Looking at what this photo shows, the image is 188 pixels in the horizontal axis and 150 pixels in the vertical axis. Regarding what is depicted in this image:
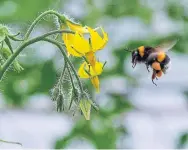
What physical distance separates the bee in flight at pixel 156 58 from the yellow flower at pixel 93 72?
24 cm

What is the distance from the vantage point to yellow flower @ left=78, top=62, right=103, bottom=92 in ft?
4.46

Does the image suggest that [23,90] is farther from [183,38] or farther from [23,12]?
[183,38]

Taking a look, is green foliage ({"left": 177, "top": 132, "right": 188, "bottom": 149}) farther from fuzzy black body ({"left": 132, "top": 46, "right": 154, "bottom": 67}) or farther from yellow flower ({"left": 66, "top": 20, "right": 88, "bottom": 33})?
yellow flower ({"left": 66, "top": 20, "right": 88, "bottom": 33})

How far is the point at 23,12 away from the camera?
2664 millimetres

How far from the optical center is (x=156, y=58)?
1.63 metres

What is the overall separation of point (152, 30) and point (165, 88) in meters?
2.37

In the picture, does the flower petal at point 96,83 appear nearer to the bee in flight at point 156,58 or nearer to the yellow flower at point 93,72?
the yellow flower at point 93,72

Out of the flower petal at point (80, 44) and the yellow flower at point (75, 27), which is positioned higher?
the yellow flower at point (75, 27)

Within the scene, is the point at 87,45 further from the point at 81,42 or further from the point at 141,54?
the point at 141,54

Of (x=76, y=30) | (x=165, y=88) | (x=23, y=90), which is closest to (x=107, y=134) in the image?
(x=23, y=90)

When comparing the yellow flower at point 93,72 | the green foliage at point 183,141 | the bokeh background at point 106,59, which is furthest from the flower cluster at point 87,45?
the green foliage at point 183,141

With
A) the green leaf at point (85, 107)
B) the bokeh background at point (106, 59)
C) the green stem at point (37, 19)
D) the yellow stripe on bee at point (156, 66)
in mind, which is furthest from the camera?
the bokeh background at point (106, 59)

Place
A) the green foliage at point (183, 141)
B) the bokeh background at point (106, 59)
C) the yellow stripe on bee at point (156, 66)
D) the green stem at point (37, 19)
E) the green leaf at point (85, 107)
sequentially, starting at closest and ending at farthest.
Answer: the green stem at point (37, 19)
the green leaf at point (85, 107)
the yellow stripe on bee at point (156, 66)
the bokeh background at point (106, 59)
the green foliage at point (183, 141)

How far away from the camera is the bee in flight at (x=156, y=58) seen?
1602 millimetres
